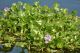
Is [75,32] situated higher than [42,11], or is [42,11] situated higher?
[42,11]

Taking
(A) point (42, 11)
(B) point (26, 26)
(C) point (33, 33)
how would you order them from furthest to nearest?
(A) point (42, 11), (B) point (26, 26), (C) point (33, 33)

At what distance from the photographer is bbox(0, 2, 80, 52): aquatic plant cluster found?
17.0ft

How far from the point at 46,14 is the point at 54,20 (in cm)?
19

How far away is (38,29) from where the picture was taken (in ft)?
17.5

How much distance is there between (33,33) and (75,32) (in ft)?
2.52

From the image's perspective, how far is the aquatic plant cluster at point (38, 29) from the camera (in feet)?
17.0

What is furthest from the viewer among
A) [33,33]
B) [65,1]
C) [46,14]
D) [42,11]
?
[65,1]

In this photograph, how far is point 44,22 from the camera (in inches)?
217

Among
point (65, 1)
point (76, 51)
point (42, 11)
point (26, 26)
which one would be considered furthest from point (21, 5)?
point (65, 1)

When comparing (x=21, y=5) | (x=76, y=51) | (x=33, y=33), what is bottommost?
(x=76, y=51)

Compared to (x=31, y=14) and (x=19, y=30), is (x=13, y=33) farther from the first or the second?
(x=31, y=14)

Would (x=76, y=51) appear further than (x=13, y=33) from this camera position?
No

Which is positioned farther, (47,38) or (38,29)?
(38,29)

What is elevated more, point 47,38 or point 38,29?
point 38,29
